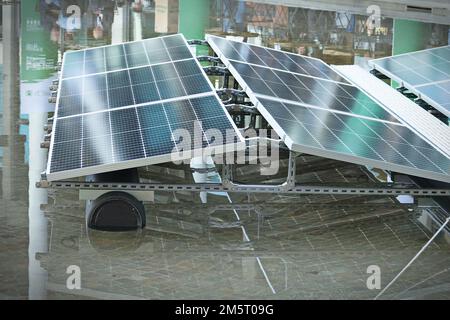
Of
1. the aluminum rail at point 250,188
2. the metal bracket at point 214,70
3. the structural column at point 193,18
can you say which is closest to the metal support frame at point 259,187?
the aluminum rail at point 250,188

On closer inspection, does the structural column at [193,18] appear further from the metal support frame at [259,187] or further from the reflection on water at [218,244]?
the metal support frame at [259,187]

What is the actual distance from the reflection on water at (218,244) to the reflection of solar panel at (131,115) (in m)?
0.76

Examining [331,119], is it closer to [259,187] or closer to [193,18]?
[259,187]

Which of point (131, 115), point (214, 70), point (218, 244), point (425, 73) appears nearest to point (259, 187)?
point (218, 244)

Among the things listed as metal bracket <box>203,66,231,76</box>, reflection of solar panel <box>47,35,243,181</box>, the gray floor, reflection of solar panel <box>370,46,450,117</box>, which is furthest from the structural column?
the gray floor

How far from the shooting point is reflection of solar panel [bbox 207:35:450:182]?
10.3m

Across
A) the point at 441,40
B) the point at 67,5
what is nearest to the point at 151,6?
the point at 67,5

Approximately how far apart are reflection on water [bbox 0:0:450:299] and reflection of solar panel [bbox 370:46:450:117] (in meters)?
1.97

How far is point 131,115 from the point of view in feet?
36.5

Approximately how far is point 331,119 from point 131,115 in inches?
84.5

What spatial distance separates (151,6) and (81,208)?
57.1 feet

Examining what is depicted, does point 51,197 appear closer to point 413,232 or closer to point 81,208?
point 81,208

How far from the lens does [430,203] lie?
11.7 metres
